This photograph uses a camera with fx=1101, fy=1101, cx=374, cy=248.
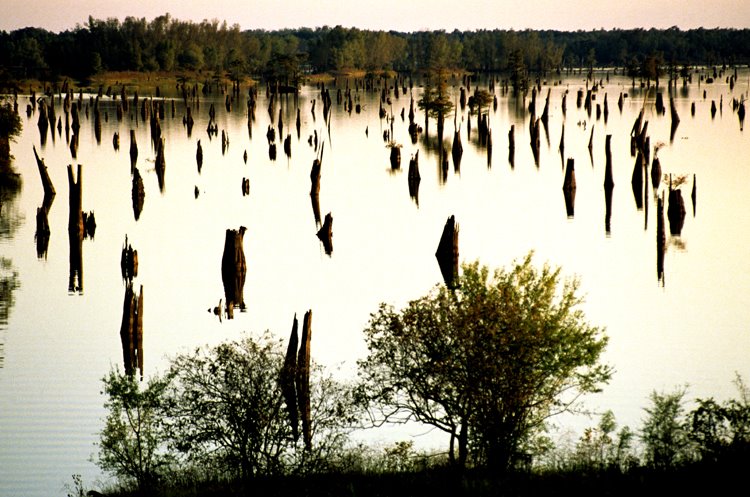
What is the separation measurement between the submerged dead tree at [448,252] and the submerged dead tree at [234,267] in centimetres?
785

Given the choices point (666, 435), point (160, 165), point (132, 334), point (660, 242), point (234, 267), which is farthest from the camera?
point (160, 165)

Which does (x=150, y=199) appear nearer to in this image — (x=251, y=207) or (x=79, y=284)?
(x=251, y=207)

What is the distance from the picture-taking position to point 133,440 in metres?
26.4

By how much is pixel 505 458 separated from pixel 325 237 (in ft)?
88.4

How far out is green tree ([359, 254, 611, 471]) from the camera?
24547 millimetres

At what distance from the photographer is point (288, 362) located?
88.7 feet

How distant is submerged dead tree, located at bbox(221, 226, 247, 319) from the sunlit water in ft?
1.60

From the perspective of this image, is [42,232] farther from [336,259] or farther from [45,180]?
[336,259]

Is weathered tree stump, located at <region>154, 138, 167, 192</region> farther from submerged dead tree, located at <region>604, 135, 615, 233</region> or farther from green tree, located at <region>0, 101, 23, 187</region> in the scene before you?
submerged dead tree, located at <region>604, 135, 615, 233</region>

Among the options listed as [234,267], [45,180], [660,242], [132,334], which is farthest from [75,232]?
[660,242]

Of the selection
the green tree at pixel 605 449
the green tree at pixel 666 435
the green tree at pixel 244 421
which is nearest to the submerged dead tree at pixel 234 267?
the green tree at pixel 244 421

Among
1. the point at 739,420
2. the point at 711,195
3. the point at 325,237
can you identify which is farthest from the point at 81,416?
the point at 711,195

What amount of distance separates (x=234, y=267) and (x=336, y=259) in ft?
19.2

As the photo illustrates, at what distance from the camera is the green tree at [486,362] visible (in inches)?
966
